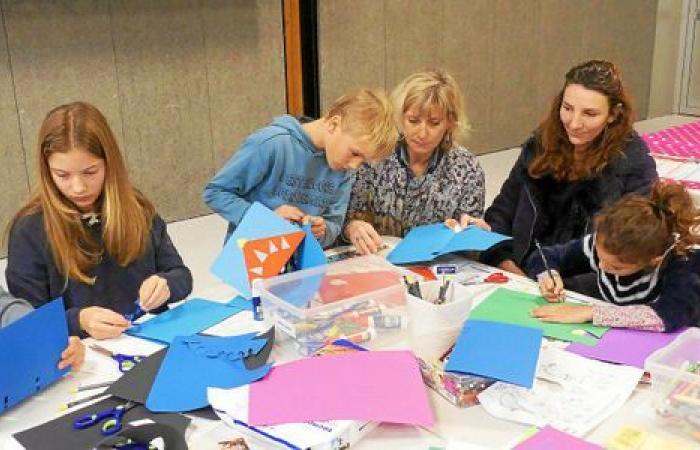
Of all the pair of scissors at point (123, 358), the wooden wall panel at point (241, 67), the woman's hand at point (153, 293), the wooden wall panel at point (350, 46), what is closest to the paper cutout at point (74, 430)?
the pair of scissors at point (123, 358)

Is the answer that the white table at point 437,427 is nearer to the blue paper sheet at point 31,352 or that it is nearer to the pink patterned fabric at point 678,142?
the blue paper sheet at point 31,352

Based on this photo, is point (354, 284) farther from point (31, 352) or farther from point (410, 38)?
point (410, 38)

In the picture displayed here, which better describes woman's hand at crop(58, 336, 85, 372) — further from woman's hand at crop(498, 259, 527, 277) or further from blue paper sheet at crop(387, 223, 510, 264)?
woman's hand at crop(498, 259, 527, 277)

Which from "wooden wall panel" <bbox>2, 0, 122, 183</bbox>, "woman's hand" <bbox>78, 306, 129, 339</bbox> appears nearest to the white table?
"woman's hand" <bbox>78, 306, 129, 339</bbox>

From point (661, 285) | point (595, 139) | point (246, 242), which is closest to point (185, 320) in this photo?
point (246, 242)

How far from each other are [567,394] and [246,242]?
2.55 ft

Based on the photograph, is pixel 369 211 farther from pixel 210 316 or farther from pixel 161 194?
pixel 161 194

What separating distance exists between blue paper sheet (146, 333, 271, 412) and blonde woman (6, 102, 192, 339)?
0.82 ft

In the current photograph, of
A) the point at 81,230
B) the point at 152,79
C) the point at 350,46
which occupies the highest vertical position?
the point at 350,46

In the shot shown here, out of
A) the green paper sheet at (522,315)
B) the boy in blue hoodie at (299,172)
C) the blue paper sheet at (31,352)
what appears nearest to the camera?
the blue paper sheet at (31,352)

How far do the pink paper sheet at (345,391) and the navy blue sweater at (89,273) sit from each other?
519 mm

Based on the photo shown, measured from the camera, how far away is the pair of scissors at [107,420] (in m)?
1.13

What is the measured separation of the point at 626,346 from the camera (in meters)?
1.38

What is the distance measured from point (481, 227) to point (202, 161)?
2.41 metres
